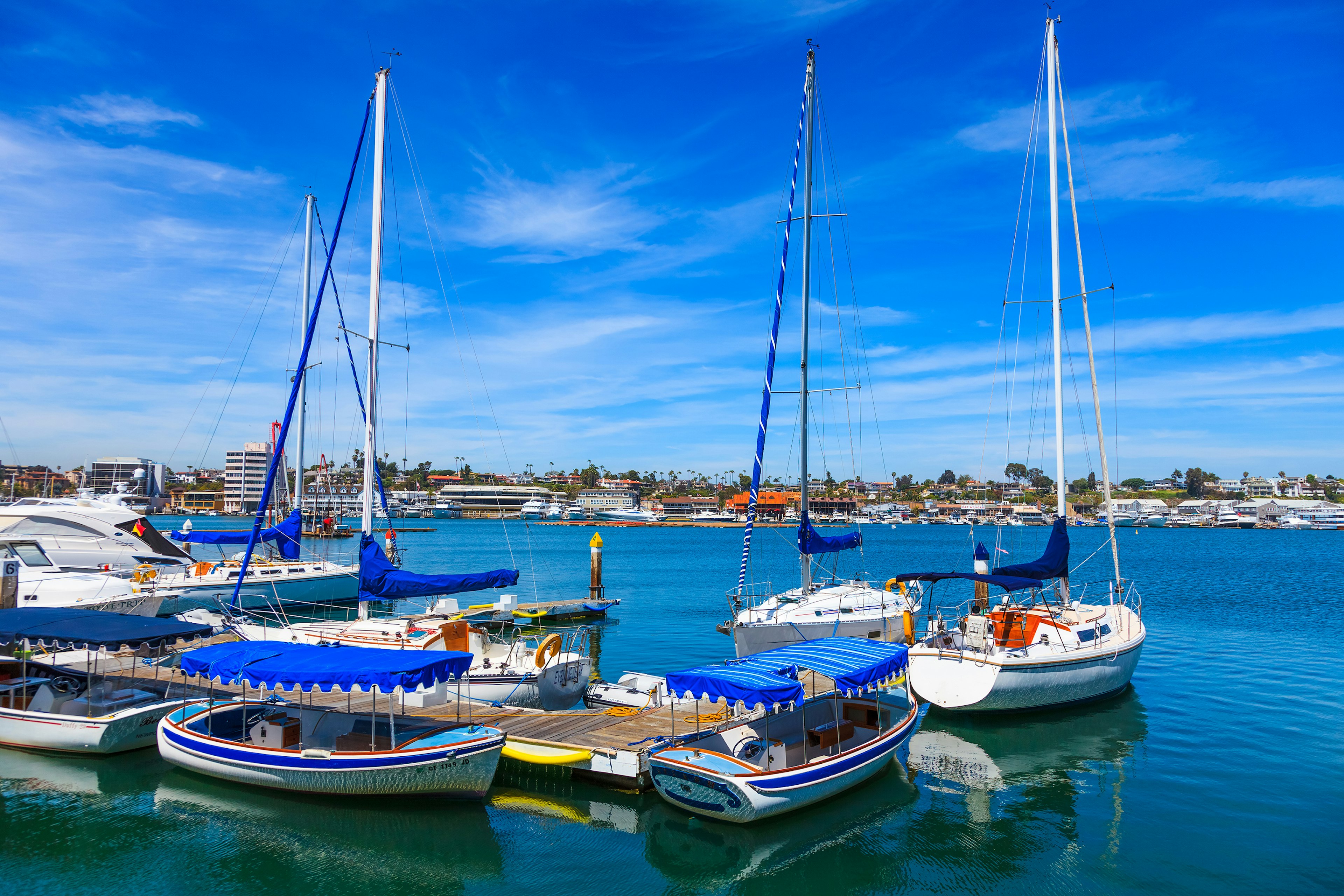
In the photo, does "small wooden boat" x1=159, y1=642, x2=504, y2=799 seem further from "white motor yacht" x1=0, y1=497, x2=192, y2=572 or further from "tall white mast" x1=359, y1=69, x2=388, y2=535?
"white motor yacht" x1=0, y1=497, x2=192, y2=572

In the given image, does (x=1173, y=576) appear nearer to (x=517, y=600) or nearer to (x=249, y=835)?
(x=517, y=600)

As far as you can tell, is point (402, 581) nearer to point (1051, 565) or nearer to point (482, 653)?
point (482, 653)

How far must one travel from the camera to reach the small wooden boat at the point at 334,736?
14562 mm

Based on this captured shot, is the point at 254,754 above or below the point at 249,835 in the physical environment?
above

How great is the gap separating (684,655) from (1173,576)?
1966 inches

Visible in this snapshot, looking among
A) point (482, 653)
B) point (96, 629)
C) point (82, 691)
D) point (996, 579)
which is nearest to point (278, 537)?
point (82, 691)

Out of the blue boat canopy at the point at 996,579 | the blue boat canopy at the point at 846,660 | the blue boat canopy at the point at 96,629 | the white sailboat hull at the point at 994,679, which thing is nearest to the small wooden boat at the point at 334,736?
the blue boat canopy at the point at 96,629

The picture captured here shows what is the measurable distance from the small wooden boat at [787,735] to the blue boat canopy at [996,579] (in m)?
5.72

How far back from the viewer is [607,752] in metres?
15.7

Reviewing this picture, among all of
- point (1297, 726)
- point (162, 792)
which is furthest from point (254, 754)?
point (1297, 726)

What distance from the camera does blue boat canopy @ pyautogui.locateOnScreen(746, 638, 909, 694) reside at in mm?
14930

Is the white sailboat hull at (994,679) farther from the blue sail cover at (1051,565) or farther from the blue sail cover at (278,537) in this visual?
the blue sail cover at (278,537)

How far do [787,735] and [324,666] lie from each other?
9.41m

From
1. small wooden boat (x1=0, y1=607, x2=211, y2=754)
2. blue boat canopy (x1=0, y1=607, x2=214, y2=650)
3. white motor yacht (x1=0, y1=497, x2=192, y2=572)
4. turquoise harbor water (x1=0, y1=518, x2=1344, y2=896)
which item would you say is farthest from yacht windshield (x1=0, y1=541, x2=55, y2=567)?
turquoise harbor water (x1=0, y1=518, x2=1344, y2=896)
